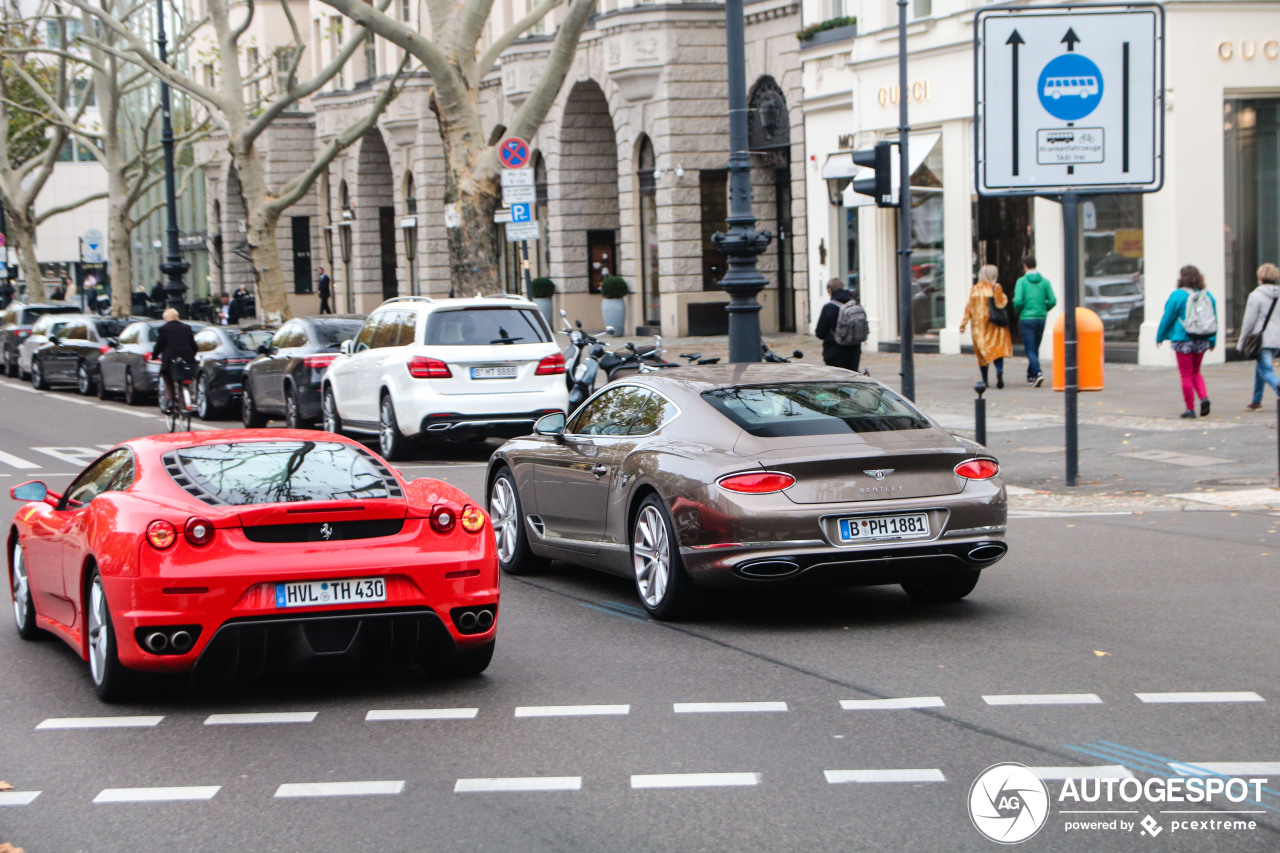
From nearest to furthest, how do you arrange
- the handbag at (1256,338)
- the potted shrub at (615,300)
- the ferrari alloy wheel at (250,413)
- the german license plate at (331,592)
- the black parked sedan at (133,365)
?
the german license plate at (331,592), the handbag at (1256,338), the ferrari alloy wheel at (250,413), the black parked sedan at (133,365), the potted shrub at (615,300)

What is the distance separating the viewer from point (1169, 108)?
936 inches

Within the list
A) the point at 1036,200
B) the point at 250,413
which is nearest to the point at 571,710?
the point at 250,413

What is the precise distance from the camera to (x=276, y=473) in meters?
7.44

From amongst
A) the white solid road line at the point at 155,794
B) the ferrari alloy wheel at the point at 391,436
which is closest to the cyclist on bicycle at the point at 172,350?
the ferrari alloy wheel at the point at 391,436

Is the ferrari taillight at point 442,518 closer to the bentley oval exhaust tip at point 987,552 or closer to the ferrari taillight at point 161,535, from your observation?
the ferrari taillight at point 161,535

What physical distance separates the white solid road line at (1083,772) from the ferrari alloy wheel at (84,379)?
27779 millimetres

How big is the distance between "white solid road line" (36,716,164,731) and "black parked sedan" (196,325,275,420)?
57.7 ft

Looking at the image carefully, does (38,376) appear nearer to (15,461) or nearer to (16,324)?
(16,324)

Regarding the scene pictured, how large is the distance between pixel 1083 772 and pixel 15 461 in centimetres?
1556

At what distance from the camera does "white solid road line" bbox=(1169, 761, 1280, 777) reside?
5.72 metres

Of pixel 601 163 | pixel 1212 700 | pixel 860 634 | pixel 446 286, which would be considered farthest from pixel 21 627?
pixel 446 286

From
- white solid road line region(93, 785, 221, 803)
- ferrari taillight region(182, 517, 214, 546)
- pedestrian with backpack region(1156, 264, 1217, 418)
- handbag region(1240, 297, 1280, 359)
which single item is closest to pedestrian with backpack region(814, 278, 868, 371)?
pedestrian with backpack region(1156, 264, 1217, 418)

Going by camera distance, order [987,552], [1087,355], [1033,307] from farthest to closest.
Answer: [1033,307] < [1087,355] < [987,552]

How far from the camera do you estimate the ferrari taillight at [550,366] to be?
59.5 feet
